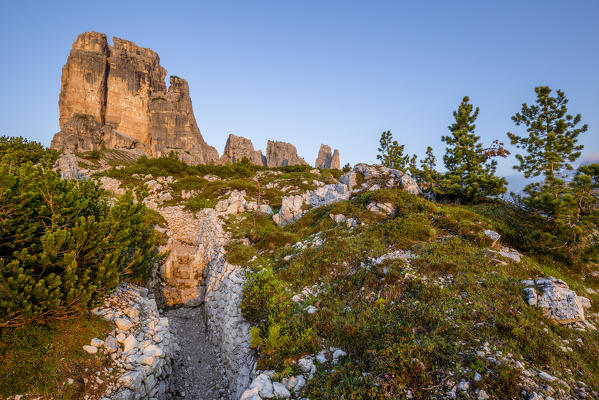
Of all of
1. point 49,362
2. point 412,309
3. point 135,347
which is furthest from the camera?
point 135,347

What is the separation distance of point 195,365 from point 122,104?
384ft

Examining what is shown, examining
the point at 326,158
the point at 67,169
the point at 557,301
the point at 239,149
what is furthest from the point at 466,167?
the point at 326,158

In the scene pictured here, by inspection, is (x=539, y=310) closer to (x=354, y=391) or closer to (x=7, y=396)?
(x=354, y=391)

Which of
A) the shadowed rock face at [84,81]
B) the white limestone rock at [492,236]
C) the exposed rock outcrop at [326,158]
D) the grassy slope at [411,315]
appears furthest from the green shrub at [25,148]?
the exposed rock outcrop at [326,158]

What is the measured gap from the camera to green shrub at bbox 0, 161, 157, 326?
6312 mm

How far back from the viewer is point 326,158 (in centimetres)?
16088

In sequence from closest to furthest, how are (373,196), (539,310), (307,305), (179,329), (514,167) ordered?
(539,310), (307,305), (179,329), (373,196), (514,167)

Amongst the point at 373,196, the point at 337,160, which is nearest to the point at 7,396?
the point at 373,196

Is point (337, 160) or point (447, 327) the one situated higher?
point (337, 160)

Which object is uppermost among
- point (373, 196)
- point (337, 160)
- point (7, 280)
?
point (337, 160)

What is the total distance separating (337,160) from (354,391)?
150748 mm

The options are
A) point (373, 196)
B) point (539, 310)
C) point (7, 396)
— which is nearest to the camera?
point (7, 396)

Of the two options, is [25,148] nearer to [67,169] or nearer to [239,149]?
[67,169]

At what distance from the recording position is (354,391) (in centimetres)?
532
